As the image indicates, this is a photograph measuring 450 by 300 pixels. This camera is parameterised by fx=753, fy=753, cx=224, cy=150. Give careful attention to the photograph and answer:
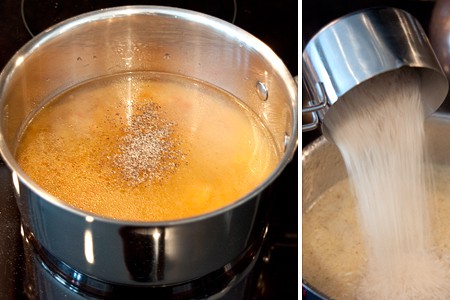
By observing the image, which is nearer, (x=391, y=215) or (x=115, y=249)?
(x=115, y=249)

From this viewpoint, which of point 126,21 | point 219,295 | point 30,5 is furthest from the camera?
point 30,5

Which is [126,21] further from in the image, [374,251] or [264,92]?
[374,251]

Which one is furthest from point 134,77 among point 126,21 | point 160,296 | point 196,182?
point 160,296

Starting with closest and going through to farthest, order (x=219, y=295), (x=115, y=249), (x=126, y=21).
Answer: (x=115, y=249), (x=219, y=295), (x=126, y=21)

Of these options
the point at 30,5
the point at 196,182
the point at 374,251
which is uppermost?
the point at 30,5

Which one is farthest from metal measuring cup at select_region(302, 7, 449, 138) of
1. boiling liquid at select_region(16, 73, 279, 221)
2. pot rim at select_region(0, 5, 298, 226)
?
boiling liquid at select_region(16, 73, 279, 221)

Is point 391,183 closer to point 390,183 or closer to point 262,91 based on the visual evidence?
point 390,183

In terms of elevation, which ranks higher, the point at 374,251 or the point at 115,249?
the point at 115,249
